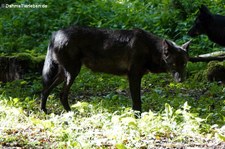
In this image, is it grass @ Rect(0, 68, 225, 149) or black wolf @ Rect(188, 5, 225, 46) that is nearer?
grass @ Rect(0, 68, 225, 149)

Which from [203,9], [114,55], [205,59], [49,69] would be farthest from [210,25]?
[49,69]

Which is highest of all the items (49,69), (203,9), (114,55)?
(203,9)

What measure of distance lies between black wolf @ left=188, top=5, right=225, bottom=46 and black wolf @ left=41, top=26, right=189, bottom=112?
196 inches

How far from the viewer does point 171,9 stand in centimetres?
1606

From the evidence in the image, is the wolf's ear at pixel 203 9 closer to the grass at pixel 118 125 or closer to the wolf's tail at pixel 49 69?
the grass at pixel 118 125

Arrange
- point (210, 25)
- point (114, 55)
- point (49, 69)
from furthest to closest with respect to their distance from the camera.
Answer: point (210, 25), point (49, 69), point (114, 55)

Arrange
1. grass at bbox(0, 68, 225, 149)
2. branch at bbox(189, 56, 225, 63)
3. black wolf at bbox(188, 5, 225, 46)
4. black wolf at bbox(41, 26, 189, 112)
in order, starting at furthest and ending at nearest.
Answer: black wolf at bbox(188, 5, 225, 46) → branch at bbox(189, 56, 225, 63) → black wolf at bbox(41, 26, 189, 112) → grass at bbox(0, 68, 225, 149)

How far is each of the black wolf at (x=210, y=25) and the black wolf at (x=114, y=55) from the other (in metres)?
4.98

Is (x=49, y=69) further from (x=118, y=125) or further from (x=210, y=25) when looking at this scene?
(x=210, y=25)

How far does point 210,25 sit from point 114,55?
5463 millimetres

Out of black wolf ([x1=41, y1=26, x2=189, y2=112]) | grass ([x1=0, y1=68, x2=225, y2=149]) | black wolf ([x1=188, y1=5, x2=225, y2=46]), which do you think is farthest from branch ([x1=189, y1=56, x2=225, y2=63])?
black wolf ([x1=41, y1=26, x2=189, y2=112])

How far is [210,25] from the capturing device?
12031 millimetres

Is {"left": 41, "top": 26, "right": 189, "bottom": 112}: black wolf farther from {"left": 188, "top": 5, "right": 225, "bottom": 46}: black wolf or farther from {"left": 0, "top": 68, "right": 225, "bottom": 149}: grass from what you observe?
{"left": 188, "top": 5, "right": 225, "bottom": 46}: black wolf

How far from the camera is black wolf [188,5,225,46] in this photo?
1185 cm
